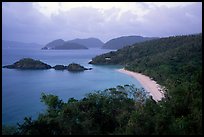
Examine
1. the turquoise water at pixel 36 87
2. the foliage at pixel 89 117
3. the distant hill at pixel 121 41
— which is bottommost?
the turquoise water at pixel 36 87

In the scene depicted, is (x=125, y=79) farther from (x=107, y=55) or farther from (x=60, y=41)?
(x=60, y=41)

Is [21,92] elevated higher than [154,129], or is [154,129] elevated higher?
[154,129]

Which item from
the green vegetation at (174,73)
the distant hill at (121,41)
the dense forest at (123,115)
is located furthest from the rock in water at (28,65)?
the distant hill at (121,41)

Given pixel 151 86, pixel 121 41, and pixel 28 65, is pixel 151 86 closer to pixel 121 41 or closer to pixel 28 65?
pixel 28 65

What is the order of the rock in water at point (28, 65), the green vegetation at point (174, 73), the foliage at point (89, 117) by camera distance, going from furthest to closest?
the rock in water at point (28, 65), the foliage at point (89, 117), the green vegetation at point (174, 73)

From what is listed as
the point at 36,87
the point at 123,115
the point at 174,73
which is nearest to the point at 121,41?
the point at 36,87

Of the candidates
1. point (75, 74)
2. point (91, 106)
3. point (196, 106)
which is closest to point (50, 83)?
point (75, 74)

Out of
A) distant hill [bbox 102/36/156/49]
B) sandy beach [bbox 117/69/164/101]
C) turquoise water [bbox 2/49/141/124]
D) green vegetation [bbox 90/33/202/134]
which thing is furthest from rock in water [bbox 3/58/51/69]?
distant hill [bbox 102/36/156/49]

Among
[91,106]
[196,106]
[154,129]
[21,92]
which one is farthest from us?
[21,92]

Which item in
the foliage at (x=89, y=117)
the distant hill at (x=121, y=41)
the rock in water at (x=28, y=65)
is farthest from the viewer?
the distant hill at (x=121, y=41)

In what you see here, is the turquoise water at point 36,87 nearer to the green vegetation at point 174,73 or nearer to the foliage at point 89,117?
the green vegetation at point 174,73

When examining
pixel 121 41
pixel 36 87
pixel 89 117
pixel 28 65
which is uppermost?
pixel 121 41
